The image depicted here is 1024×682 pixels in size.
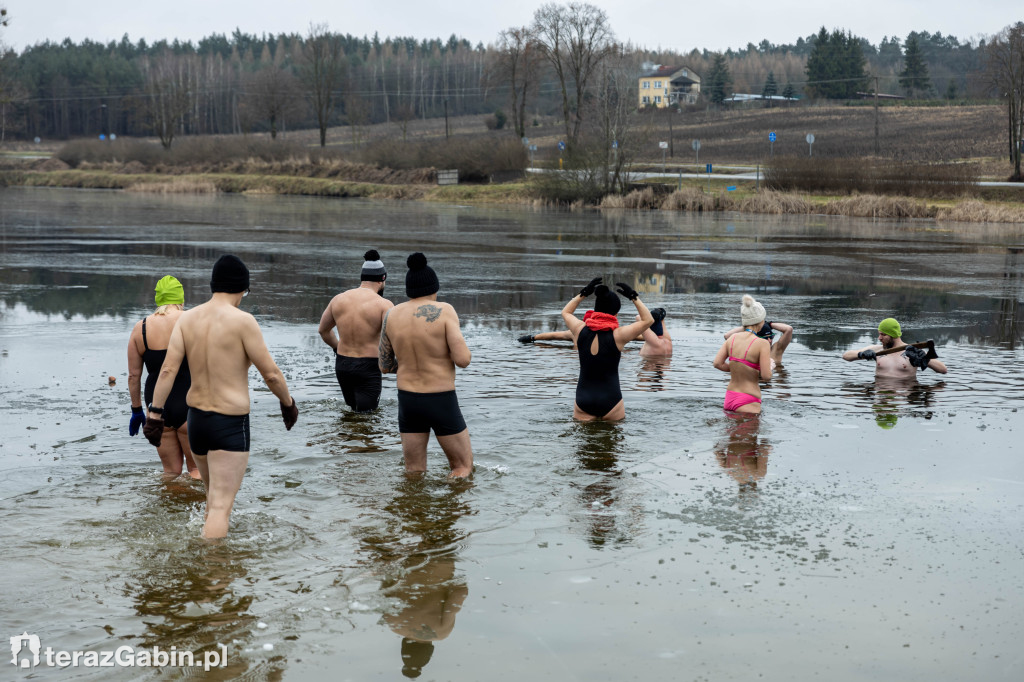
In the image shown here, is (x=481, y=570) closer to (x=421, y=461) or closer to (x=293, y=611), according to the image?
(x=293, y=611)

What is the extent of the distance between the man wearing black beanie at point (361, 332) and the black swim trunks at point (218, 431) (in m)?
3.27

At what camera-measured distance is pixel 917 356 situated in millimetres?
10758

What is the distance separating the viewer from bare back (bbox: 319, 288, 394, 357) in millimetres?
9023

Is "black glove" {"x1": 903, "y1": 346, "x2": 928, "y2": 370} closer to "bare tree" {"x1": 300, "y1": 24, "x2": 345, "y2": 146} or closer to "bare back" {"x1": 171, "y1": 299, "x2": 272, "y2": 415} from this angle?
"bare back" {"x1": 171, "y1": 299, "x2": 272, "y2": 415}

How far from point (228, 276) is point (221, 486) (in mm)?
1221

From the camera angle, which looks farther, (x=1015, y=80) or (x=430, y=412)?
(x=1015, y=80)

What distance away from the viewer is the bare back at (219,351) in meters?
5.73

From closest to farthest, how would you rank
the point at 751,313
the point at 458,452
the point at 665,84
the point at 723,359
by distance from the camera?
the point at 458,452 → the point at 751,313 → the point at 723,359 → the point at 665,84

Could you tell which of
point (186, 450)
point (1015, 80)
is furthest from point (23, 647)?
point (1015, 80)

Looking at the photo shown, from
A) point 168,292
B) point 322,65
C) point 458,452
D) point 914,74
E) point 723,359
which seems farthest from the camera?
point 914,74

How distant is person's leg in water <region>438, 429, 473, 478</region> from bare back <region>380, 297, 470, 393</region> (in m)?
0.41

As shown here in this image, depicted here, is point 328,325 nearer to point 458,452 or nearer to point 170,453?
point 170,453

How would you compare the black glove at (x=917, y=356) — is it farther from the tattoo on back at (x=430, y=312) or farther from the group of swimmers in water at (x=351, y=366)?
the tattoo on back at (x=430, y=312)

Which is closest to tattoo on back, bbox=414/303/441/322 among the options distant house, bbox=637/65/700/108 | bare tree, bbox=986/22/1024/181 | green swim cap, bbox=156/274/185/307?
green swim cap, bbox=156/274/185/307
